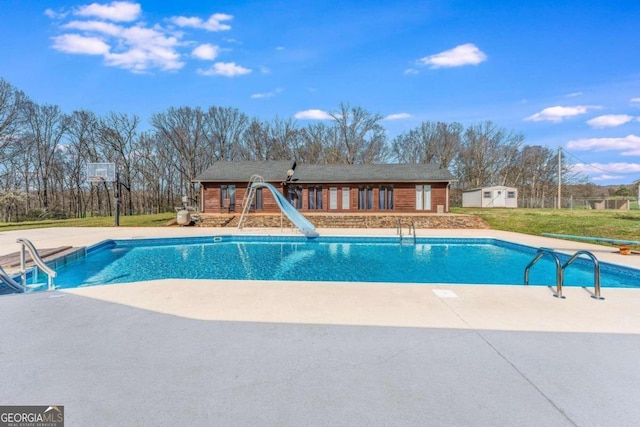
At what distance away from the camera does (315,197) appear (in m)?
19.7

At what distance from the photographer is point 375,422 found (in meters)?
1.91

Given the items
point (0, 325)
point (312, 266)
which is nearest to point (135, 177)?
point (312, 266)

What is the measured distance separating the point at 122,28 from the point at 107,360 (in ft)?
46.3

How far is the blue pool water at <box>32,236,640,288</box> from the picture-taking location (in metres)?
7.04

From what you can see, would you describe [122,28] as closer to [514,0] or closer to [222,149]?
[514,0]

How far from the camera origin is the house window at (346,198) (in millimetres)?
19516

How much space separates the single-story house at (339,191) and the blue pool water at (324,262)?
23.4 feet

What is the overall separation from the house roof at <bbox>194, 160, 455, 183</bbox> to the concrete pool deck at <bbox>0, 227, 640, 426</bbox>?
49.0 feet

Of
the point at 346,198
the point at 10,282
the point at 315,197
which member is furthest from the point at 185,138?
the point at 10,282

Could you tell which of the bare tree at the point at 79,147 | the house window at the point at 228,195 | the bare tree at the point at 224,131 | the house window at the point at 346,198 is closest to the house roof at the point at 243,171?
the house window at the point at 228,195

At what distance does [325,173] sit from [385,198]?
410 centimetres

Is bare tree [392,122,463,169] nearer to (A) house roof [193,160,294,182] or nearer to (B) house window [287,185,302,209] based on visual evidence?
(A) house roof [193,160,294,182]

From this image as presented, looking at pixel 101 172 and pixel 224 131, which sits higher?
pixel 224 131

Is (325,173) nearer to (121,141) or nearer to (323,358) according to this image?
(323,358)
